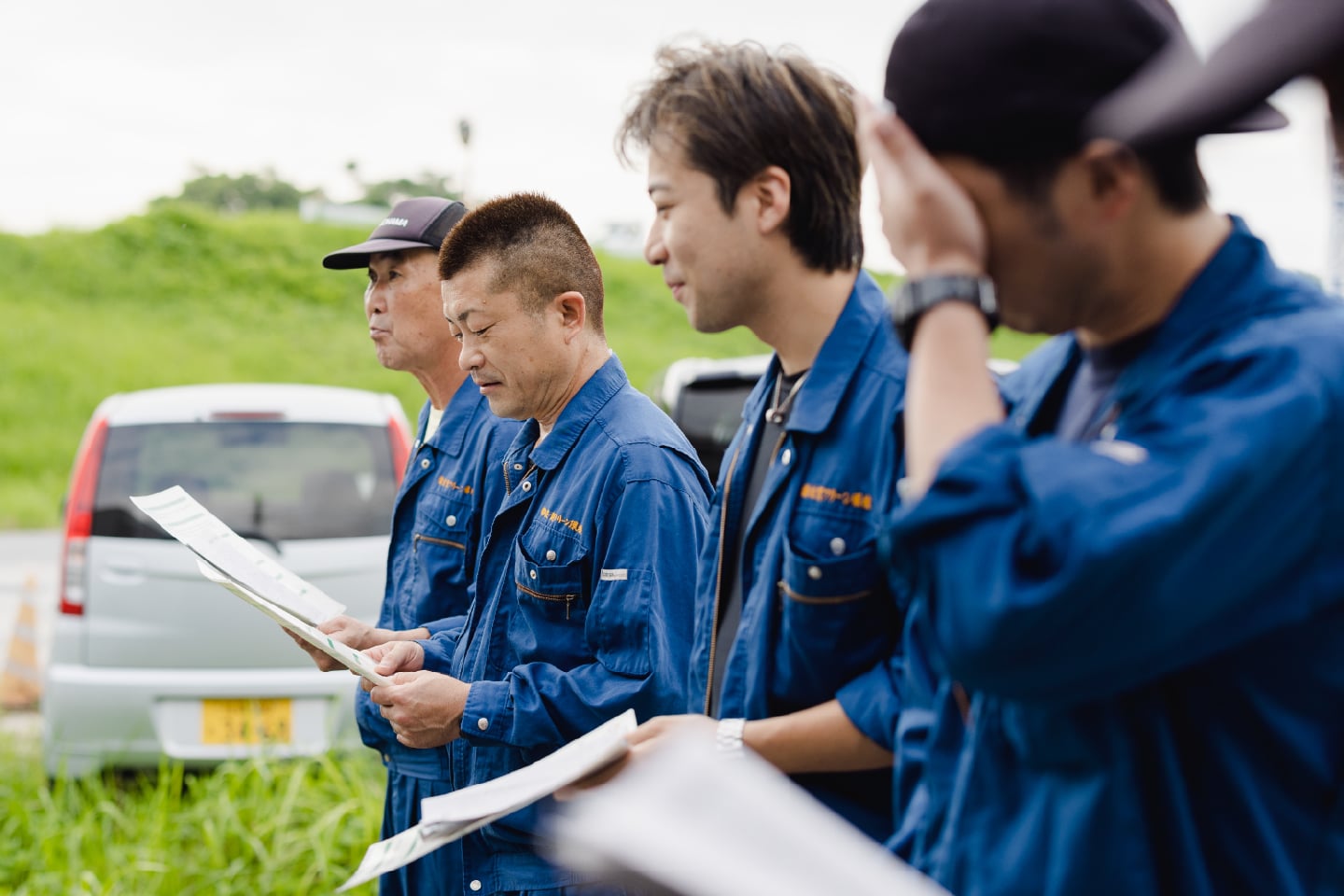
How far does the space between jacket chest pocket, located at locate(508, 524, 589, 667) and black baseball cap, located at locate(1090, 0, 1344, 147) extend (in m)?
1.54

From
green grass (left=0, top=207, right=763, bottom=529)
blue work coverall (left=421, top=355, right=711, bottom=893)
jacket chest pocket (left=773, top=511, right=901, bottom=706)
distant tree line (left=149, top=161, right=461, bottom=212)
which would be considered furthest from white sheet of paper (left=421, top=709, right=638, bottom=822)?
distant tree line (left=149, top=161, right=461, bottom=212)

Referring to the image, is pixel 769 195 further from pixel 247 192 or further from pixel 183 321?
pixel 247 192

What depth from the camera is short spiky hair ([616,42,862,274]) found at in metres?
1.90

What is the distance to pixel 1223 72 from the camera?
3.64 ft

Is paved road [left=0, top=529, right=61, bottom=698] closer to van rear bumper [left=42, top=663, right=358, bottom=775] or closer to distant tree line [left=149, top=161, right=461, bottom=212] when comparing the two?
van rear bumper [left=42, top=663, right=358, bottom=775]

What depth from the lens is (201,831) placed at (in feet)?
14.5

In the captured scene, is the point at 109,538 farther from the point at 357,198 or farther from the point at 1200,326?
the point at 357,198

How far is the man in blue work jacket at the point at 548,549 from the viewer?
2.43m

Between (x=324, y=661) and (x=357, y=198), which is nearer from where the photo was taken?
(x=324, y=661)

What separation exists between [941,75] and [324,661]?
218cm

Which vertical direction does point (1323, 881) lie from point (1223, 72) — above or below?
below

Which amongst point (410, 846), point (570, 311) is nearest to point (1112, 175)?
point (410, 846)

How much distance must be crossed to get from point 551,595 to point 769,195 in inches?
39.2

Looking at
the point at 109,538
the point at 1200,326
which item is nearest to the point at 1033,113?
the point at 1200,326
